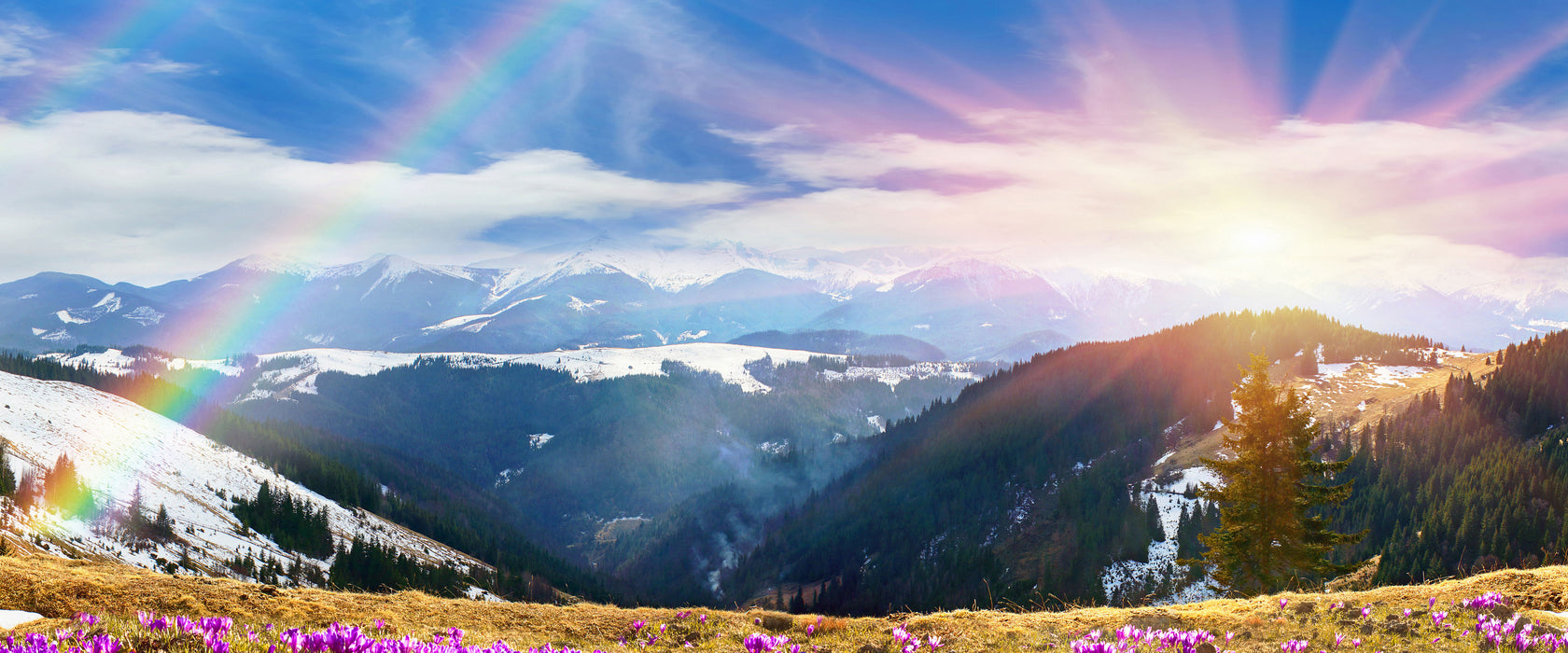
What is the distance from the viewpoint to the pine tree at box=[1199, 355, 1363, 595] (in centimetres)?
4125

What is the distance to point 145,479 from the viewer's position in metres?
122

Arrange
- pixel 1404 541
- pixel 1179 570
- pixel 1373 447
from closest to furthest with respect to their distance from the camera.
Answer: pixel 1404 541 < pixel 1179 570 < pixel 1373 447

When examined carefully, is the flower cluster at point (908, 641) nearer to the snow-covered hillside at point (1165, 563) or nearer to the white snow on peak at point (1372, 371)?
the snow-covered hillside at point (1165, 563)

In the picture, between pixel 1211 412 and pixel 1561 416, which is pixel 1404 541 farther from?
pixel 1211 412

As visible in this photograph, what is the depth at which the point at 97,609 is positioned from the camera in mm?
15719

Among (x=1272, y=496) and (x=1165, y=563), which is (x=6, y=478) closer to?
(x=1272, y=496)

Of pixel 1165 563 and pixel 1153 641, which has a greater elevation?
pixel 1153 641

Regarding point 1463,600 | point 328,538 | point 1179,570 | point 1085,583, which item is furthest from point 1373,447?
point 328,538

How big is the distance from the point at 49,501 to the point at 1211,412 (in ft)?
682

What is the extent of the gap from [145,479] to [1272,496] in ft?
505

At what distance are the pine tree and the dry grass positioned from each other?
2606cm

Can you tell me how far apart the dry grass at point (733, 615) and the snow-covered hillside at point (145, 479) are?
72.5 meters

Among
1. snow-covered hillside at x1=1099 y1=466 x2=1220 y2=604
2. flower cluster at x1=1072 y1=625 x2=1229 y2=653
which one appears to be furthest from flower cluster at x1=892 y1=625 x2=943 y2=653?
snow-covered hillside at x1=1099 y1=466 x2=1220 y2=604

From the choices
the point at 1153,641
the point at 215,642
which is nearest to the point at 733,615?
the point at 1153,641
